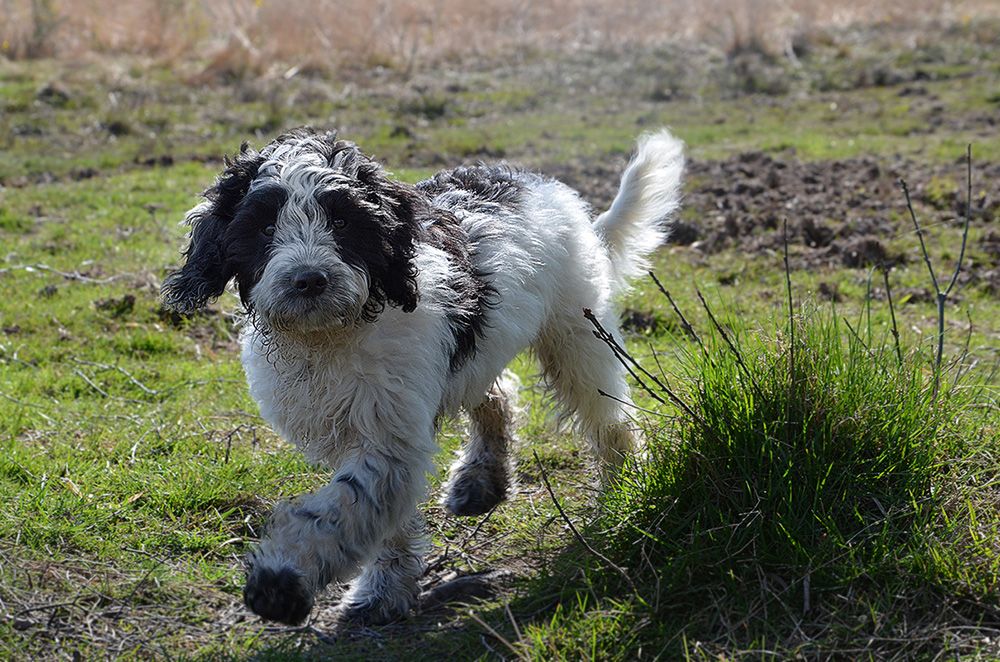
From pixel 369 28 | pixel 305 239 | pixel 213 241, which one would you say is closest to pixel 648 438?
pixel 305 239

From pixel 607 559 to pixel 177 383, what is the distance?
3542mm

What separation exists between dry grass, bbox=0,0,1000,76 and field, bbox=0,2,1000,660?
20.3 ft

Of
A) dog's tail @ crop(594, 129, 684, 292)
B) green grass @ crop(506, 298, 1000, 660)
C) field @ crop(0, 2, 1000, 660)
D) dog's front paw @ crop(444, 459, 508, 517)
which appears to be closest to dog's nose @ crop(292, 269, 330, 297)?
field @ crop(0, 2, 1000, 660)

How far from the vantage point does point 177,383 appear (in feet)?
22.2

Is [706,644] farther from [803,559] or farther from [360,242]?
[360,242]

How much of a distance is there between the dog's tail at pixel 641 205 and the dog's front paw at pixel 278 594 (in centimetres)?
261

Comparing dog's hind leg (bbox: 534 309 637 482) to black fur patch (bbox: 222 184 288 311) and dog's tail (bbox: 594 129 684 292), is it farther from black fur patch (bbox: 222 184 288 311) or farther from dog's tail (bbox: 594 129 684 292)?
black fur patch (bbox: 222 184 288 311)

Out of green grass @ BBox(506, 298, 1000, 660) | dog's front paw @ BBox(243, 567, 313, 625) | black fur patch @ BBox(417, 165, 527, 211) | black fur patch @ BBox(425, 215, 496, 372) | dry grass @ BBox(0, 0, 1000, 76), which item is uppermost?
black fur patch @ BBox(417, 165, 527, 211)

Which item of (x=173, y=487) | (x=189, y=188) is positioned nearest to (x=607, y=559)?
(x=173, y=487)

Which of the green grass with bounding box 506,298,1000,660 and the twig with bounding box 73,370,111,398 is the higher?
the green grass with bounding box 506,298,1000,660

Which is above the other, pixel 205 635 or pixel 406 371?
pixel 406 371

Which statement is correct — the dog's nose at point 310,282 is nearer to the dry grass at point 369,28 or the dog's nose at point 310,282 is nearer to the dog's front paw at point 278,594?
the dog's front paw at point 278,594

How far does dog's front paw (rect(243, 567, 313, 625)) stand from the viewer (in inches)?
151

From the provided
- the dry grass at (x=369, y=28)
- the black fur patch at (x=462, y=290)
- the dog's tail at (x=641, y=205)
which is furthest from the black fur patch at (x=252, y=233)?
the dry grass at (x=369, y=28)
